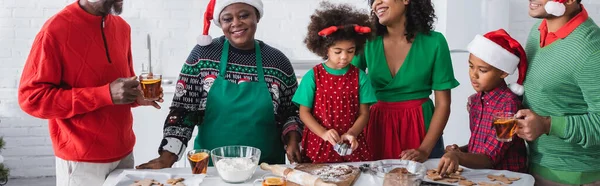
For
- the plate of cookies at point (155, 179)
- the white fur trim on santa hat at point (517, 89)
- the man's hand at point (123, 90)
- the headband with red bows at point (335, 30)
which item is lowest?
the plate of cookies at point (155, 179)

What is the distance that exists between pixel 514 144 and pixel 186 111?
4.12ft

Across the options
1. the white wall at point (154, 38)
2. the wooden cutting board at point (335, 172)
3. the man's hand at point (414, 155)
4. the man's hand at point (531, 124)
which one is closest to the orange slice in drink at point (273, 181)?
the wooden cutting board at point (335, 172)

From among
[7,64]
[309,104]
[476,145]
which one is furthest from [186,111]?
[7,64]

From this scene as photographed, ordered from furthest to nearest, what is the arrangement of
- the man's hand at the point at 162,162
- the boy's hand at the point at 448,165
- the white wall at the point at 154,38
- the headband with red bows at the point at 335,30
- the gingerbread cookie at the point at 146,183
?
the white wall at the point at 154,38, the headband with red bows at the point at 335,30, the man's hand at the point at 162,162, the boy's hand at the point at 448,165, the gingerbread cookie at the point at 146,183

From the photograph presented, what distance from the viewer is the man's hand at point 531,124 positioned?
1.85 metres

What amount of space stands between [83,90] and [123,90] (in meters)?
0.14

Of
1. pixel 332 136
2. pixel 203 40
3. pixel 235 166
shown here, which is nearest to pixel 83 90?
pixel 203 40

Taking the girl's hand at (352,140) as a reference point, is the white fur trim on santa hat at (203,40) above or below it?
above

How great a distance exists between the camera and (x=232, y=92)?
222 cm

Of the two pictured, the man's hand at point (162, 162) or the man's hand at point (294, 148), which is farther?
the man's hand at point (294, 148)

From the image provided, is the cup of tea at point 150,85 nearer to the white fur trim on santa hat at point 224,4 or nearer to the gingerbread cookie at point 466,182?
the white fur trim on santa hat at point 224,4

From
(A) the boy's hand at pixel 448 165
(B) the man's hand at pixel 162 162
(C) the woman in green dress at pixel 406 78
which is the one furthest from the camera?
(C) the woman in green dress at pixel 406 78

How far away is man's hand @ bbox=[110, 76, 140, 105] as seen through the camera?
6.45 ft

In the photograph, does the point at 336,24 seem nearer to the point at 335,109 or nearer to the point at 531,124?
the point at 335,109
